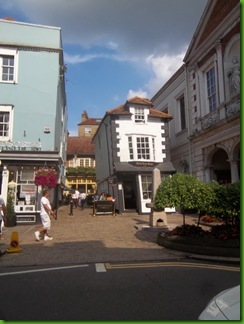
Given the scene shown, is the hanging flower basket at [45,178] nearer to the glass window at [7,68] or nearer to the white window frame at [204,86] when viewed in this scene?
the glass window at [7,68]

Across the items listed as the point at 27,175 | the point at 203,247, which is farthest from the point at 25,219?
the point at 203,247

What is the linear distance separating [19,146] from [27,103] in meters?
2.45

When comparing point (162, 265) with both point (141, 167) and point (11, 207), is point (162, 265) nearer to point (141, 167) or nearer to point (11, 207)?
point (11, 207)

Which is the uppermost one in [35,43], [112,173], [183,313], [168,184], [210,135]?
[35,43]

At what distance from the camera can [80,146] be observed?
48594 millimetres

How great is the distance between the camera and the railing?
654 inches

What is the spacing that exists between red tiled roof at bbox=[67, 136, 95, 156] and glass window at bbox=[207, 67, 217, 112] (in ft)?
94.2

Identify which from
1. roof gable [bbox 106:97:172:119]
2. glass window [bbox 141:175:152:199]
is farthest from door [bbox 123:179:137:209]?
roof gable [bbox 106:97:172:119]

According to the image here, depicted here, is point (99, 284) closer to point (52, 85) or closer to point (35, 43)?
point (52, 85)

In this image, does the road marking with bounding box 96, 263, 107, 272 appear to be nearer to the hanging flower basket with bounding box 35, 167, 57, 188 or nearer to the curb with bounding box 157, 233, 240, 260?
the curb with bounding box 157, 233, 240, 260

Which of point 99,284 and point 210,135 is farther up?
point 210,135

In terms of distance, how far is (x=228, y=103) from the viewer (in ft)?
56.1

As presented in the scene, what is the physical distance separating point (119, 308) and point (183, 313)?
35.4 inches

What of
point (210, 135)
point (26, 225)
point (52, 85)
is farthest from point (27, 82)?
point (210, 135)
